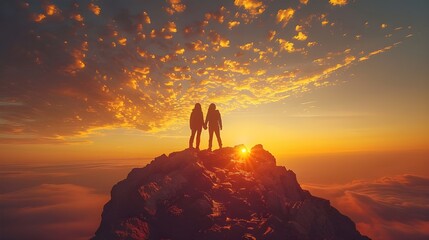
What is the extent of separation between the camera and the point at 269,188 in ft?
55.8

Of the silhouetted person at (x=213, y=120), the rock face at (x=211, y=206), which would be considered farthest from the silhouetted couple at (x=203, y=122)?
the rock face at (x=211, y=206)

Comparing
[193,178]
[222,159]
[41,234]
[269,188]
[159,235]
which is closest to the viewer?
[159,235]

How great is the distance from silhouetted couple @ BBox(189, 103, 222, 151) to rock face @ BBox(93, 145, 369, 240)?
5.89 feet

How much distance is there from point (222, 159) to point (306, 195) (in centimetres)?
922

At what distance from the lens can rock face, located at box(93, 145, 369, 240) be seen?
11.8m

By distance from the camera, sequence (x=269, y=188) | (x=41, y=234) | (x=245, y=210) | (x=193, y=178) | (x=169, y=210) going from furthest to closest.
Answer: (x=41, y=234) → (x=269, y=188) → (x=193, y=178) → (x=245, y=210) → (x=169, y=210)

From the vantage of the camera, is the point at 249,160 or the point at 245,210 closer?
the point at 245,210

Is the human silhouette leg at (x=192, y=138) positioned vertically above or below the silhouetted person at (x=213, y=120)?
below

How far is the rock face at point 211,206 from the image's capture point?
11.8 meters

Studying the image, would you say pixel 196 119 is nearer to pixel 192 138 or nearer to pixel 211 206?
pixel 192 138

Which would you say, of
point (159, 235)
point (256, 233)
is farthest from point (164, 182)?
point (256, 233)

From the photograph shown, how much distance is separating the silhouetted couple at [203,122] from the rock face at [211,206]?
1.79m

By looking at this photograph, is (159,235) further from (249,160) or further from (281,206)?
(249,160)

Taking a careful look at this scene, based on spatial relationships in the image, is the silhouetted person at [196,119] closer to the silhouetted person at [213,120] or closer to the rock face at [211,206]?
the silhouetted person at [213,120]
